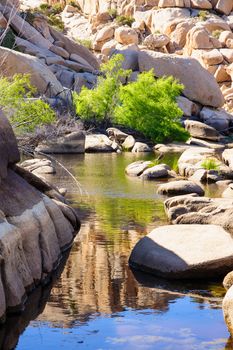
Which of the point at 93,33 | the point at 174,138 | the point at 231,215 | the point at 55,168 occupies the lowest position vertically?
the point at 93,33

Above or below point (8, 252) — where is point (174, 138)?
below

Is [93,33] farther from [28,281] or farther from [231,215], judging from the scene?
[28,281]

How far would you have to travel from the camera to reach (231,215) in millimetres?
24906

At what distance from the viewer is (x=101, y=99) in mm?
58344

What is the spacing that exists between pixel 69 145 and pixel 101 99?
33.9 ft

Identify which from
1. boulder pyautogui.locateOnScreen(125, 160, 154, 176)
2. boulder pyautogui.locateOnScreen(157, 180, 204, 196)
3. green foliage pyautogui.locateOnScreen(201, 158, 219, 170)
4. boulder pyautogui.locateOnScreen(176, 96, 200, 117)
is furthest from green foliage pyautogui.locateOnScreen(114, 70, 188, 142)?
boulder pyautogui.locateOnScreen(157, 180, 204, 196)

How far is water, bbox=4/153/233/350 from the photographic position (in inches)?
561

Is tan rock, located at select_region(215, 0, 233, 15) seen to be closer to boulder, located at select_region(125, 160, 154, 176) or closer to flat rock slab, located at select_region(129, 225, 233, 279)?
boulder, located at select_region(125, 160, 154, 176)

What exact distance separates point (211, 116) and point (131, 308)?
55382mm

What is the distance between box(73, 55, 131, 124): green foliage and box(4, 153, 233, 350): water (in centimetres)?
3194

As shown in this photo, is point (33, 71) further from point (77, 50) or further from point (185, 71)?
point (77, 50)

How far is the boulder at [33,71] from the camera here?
55.4m

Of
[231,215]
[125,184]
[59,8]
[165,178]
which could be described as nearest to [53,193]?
[231,215]

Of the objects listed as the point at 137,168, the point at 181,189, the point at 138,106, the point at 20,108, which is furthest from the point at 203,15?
the point at 20,108
